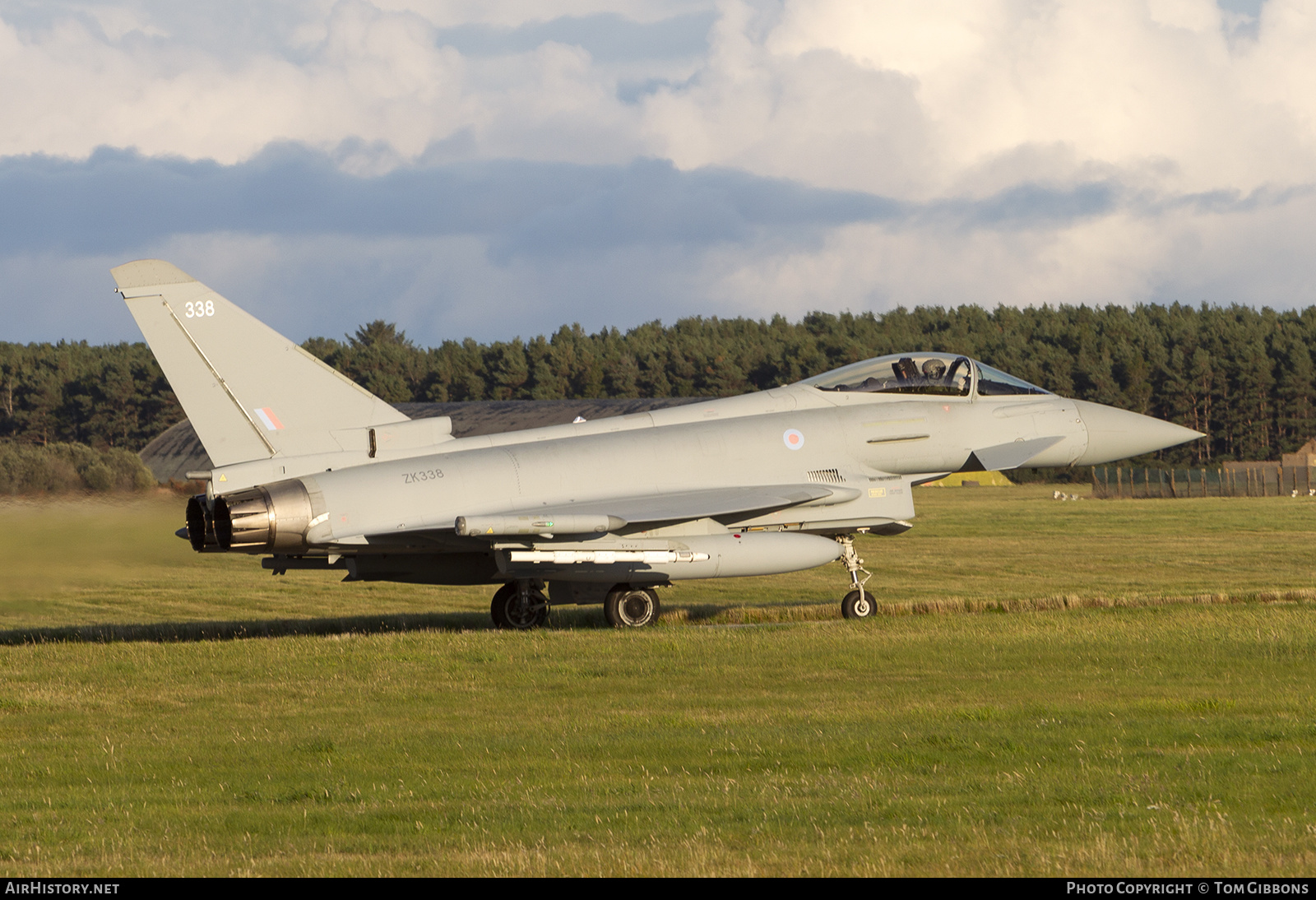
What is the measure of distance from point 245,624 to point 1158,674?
12.8 metres

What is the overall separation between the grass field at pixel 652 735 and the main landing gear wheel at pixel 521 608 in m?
0.73

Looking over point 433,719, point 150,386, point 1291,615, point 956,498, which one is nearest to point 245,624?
point 433,719

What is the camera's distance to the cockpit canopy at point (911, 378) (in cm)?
1903

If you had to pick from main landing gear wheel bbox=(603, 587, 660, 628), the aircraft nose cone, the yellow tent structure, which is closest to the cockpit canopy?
the aircraft nose cone

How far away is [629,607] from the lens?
57.9 ft

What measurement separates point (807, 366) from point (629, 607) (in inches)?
3314

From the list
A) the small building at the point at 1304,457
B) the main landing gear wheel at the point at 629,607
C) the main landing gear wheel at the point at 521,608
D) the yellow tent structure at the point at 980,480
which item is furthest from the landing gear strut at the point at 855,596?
the small building at the point at 1304,457

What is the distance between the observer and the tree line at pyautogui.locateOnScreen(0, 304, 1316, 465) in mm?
82938

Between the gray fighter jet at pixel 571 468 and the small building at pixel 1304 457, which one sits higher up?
the gray fighter jet at pixel 571 468

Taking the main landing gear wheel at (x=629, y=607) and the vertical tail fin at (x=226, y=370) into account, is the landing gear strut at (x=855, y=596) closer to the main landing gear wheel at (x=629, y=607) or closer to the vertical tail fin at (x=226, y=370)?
the main landing gear wheel at (x=629, y=607)

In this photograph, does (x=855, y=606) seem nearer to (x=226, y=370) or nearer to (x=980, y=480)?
(x=226, y=370)

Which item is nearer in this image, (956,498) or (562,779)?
(562,779)

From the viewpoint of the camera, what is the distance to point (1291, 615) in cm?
1648

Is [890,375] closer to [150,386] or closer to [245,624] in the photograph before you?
[245,624]
